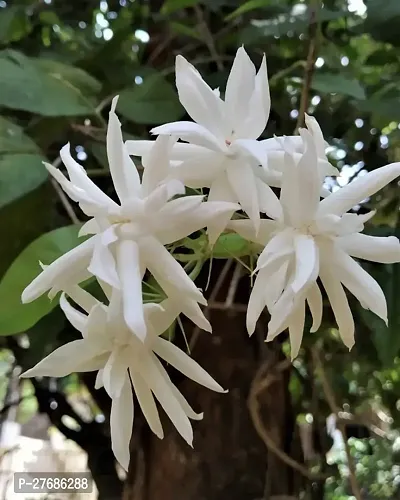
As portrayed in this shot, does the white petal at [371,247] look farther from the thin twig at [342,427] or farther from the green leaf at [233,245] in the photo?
the thin twig at [342,427]

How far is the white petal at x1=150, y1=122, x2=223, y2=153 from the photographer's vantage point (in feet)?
0.73

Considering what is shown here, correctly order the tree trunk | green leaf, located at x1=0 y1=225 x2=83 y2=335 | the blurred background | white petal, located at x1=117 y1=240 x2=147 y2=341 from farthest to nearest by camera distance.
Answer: the tree trunk, the blurred background, green leaf, located at x1=0 y1=225 x2=83 y2=335, white petal, located at x1=117 y1=240 x2=147 y2=341

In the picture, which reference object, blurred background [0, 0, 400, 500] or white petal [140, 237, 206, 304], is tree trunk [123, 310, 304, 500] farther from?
white petal [140, 237, 206, 304]

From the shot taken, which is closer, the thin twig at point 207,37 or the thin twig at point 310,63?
the thin twig at point 310,63

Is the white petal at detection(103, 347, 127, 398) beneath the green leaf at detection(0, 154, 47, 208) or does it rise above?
above

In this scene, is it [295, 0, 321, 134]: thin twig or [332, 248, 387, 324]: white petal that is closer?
[332, 248, 387, 324]: white petal

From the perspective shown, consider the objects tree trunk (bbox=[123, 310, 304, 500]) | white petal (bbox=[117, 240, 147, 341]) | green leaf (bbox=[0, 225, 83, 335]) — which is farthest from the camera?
tree trunk (bbox=[123, 310, 304, 500])

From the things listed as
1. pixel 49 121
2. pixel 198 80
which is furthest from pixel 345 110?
pixel 198 80

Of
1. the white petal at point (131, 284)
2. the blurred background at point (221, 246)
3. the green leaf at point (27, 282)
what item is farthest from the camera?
the blurred background at point (221, 246)

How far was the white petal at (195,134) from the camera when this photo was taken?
0.22 meters

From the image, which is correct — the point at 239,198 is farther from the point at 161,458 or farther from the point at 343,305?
the point at 161,458

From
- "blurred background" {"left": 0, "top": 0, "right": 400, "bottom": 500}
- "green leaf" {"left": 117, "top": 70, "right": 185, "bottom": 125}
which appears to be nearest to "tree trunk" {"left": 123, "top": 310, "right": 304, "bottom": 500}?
"blurred background" {"left": 0, "top": 0, "right": 400, "bottom": 500}

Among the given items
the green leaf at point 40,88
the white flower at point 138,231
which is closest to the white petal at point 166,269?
the white flower at point 138,231

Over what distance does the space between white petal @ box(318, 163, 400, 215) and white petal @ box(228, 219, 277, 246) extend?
19 mm
